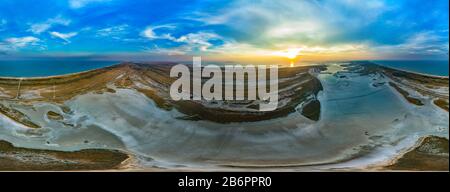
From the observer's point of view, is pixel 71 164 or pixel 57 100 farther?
pixel 57 100

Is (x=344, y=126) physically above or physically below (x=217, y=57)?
below

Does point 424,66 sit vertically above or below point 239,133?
above

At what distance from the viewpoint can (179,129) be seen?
8.89 ft

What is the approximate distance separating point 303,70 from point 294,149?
575 millimetres

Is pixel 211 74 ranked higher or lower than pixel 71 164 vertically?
higher

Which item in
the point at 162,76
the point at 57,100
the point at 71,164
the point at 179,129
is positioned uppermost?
the point at 162,76

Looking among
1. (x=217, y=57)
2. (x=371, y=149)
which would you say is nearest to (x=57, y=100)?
(x=217, y=57)

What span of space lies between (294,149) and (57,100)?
1.65m

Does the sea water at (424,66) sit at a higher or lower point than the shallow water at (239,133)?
higher

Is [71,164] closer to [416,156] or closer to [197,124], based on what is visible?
[197,124]

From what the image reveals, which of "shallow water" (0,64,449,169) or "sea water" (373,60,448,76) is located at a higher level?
"sea water" (373,60,448,76)

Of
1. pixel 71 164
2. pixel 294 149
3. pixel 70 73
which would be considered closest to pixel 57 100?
pixel 70 73

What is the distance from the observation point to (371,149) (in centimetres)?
267

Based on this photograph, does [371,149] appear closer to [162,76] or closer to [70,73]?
[162,76]
